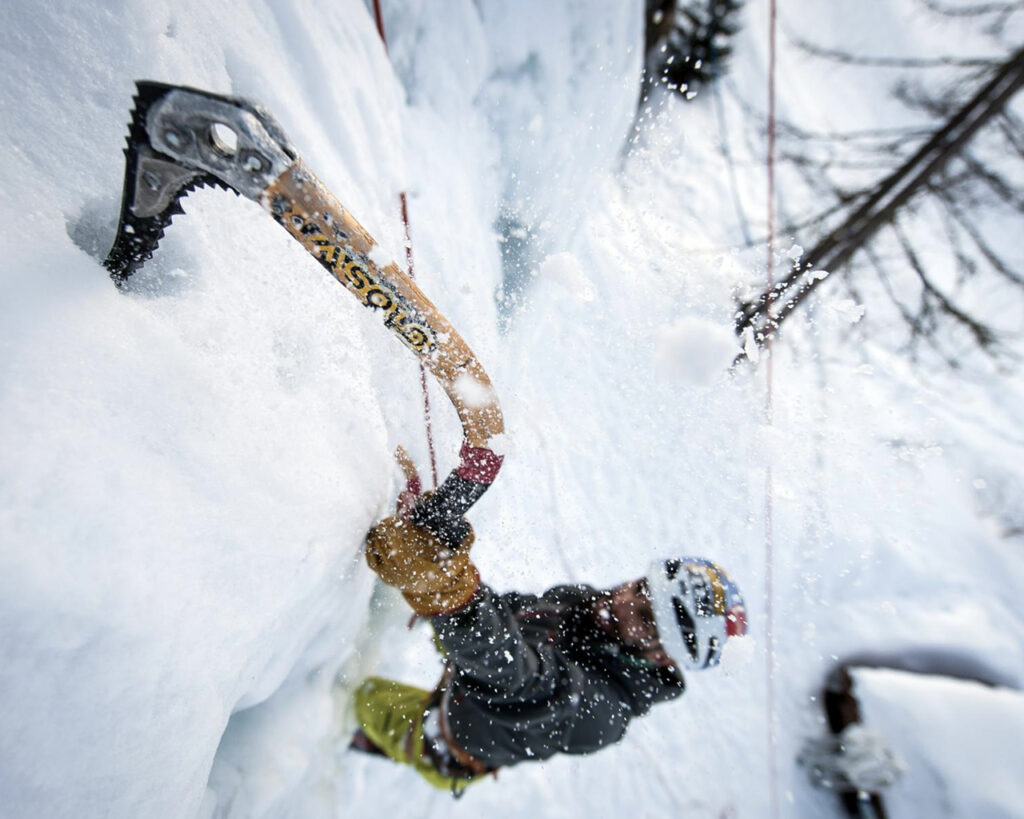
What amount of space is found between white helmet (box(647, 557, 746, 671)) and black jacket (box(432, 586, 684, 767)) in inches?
13.9

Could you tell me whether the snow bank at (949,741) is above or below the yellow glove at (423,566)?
above

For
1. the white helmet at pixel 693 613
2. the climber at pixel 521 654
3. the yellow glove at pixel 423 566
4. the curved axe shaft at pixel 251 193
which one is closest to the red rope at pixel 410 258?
the climber at pixel 521 654

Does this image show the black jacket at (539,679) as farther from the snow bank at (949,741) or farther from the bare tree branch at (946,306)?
the bare tree branch at (946,306)

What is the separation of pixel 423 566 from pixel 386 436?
0.59 metres

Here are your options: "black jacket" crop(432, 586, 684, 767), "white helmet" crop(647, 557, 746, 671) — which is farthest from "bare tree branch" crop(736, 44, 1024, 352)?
Result: "black jacket" crop(432, 586, 684, 767)

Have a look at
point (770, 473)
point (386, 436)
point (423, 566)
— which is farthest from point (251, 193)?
point (770, 473)

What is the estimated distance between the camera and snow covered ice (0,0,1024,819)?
902mm

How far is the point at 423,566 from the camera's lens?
5.32 ft

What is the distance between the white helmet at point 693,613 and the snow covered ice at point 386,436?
2.11ft

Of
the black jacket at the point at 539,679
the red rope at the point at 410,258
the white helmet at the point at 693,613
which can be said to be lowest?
the black jacket at the point at 539,679

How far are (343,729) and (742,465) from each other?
10.7ft

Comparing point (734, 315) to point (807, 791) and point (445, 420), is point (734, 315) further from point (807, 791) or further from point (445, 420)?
point (807, 791)

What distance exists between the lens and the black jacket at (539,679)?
176 centimetres

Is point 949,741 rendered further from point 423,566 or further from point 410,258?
A: point 410,258
